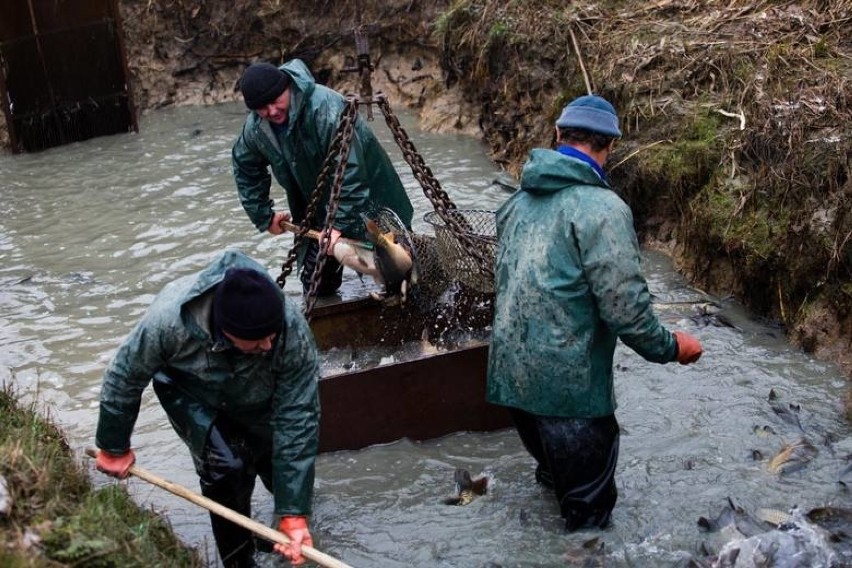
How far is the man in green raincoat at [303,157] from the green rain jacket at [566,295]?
5.38 ft

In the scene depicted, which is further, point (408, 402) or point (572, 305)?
point (408, 402)

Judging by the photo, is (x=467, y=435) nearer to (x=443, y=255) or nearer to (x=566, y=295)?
(x=443, y=255)

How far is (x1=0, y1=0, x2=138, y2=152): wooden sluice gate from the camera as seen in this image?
12.9 metres

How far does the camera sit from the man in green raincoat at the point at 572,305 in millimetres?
4254

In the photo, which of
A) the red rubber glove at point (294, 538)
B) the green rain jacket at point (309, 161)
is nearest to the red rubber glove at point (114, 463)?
the red rubber glove at point (294, 538)

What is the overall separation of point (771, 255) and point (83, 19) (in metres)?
10.00

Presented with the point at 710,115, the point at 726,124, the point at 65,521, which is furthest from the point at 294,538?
the point at 710,115

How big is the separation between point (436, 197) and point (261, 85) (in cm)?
120

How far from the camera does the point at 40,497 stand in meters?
3.76

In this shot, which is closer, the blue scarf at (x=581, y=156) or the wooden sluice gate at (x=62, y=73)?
the blue scarf at (x=581, y=156)

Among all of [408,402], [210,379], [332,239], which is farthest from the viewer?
[332,239]

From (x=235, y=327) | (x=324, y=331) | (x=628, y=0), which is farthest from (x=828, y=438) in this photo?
(x=628, y=0)

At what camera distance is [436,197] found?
5.73 metres

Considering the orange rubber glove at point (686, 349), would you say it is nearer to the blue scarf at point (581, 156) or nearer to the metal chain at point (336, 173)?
the blue scarf at point (581, 156)
